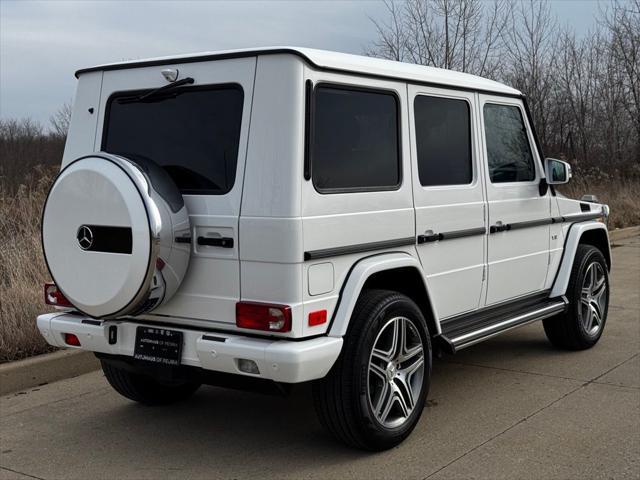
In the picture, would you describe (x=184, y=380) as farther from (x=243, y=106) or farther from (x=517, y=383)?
(x=517, y=383)

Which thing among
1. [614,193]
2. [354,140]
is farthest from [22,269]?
[614,193]

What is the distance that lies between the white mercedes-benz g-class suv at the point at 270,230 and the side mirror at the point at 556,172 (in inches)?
45.4

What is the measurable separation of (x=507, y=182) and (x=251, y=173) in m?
2.32

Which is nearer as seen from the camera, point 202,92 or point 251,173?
point 251,173

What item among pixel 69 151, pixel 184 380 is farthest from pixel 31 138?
pixel 184 380

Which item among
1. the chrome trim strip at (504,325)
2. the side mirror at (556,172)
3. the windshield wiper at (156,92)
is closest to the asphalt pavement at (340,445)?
the chrome trim strip at (504,325)

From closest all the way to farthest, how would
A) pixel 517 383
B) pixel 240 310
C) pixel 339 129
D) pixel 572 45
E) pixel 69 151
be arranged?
pixel 240 310
pixel 339 129
pixel 69 151
pixel 517 383
pixel 572 45

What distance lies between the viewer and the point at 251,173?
380 centimetres

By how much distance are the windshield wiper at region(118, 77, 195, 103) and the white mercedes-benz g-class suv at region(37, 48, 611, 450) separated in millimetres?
11

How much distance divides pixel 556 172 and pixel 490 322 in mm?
1397

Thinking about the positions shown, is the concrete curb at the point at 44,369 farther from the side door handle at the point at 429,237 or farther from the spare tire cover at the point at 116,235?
the side door handle at the point at 429,237

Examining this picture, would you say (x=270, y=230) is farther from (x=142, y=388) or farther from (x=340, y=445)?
(x=142, y=388)

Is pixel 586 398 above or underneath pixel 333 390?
underneath

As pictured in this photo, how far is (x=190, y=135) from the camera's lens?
4.11m
